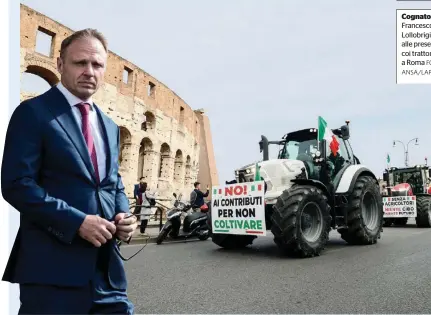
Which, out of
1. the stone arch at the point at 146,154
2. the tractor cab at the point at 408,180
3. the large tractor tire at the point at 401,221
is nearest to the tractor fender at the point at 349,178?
the tractor cab at the point at 408,180

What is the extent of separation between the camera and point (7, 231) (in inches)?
60.4

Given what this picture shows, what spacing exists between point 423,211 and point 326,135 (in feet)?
25.5

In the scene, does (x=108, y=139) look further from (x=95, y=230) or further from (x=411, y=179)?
(x=411, y=179)

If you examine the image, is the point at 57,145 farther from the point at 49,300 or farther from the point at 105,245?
the point at 49,300

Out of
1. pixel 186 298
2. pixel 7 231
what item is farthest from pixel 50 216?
pixel 186 298

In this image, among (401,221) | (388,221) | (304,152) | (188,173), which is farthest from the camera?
(188,173)

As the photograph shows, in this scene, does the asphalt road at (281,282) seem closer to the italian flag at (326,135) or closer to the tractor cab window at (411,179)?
the italian flag at (326,135)

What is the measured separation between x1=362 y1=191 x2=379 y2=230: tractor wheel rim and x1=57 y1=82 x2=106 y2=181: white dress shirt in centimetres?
699

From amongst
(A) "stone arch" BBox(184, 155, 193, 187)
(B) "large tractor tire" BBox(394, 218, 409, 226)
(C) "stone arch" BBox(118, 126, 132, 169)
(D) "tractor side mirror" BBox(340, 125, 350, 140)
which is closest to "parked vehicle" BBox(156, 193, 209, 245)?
(D) "tractor side mirror" BBox(340, 125, 350, 140)

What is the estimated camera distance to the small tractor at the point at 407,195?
12.0m

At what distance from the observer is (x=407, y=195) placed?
13.2 m

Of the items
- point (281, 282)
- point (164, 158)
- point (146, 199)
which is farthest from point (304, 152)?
point (164, 158)

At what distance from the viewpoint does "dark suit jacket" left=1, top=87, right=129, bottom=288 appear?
1.13 m

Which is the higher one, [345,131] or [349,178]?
[345,131]
